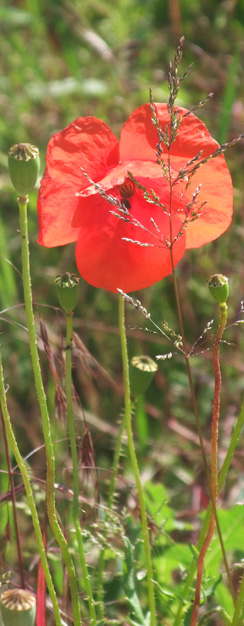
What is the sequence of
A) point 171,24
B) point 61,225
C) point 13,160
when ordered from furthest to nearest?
point 171,24, point 61,225, point 13,160

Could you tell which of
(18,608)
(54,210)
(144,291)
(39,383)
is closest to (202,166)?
(54,210)

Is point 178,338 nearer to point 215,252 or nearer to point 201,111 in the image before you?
point 215,252

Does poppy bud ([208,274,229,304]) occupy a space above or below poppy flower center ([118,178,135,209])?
below

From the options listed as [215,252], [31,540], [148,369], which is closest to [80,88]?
[215,252]

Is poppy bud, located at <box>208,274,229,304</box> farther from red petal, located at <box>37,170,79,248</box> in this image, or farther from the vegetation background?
the vegetation background

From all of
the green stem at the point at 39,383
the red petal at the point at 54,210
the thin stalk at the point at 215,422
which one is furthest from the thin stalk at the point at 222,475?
the red petal at the point at 54,210

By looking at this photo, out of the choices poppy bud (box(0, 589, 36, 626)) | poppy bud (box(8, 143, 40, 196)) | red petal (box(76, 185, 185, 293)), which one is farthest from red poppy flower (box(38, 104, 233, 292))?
poppy bud (box(0, 589, 36, 626))

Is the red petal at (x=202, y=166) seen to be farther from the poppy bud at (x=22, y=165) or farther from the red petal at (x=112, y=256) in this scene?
the poppy bud at (x=22, y=165)
